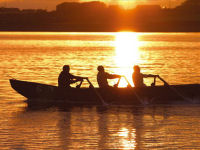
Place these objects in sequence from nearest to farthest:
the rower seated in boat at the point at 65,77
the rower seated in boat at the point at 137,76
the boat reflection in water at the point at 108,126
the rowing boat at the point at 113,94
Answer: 1. the boat reflection in water at the point at 108,126
2. the rower seated in boat at the point at 137,76
3. the rowing boat at the point at 113,94
4. the rower seated in boat at the point at 65,77

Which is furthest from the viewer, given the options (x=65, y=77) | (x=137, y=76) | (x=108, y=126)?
(x=65, y=77)

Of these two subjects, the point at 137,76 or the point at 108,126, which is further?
the point at 137,76

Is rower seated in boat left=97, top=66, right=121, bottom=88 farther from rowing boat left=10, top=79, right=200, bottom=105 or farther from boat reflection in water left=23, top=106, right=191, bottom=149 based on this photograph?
boat reflection in water left=23, top=106, right=191, bottom=149

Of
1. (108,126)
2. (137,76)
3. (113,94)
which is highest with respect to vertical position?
(137,76)

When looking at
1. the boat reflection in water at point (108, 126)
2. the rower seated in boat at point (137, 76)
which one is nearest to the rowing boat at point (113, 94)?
the rower seated in boat at point (137, 76)

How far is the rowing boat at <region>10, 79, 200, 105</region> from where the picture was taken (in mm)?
23906

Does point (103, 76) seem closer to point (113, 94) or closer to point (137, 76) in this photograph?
point (113, 94)

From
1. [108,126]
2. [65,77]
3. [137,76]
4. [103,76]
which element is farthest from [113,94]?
[108,126]

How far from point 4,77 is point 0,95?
1009cm

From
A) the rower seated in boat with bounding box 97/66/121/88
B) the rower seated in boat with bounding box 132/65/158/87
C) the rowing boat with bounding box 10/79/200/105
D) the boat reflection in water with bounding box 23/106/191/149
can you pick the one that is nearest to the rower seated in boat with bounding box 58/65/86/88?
the rowing boat with bounding box 10/79/200/105

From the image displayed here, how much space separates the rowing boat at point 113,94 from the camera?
2391 centimetres

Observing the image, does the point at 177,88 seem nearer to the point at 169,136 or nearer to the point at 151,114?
the point at 151,114

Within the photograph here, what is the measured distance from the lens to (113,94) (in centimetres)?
2400

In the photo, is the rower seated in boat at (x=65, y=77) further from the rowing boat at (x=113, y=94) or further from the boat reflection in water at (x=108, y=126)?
the boat reflection in water at (x=108, y=126)
